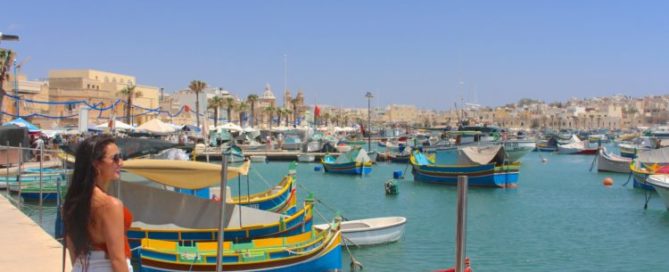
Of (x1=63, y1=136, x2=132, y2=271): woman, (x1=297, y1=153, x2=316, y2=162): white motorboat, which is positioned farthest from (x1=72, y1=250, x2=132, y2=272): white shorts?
(x1=297, y1=153, x2=316, y2=162): white motorboat

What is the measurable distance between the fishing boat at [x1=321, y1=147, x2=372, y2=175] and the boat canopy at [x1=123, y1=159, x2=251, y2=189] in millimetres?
35369

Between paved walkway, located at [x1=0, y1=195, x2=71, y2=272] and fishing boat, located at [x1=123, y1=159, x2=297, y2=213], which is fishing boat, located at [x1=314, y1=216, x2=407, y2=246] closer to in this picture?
fishing boat, located at [x1=123, y1=159, x2=297, y2=213]

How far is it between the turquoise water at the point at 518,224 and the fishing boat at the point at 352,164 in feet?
6.21

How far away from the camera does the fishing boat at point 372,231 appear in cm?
1839

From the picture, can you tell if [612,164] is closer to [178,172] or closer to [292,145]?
[292,145]

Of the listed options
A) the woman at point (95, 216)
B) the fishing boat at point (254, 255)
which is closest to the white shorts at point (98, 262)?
the woman at point (95, 216)

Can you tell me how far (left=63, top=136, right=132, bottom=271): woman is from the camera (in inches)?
164

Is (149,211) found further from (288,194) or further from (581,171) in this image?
(581,171)

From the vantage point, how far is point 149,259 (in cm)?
1287

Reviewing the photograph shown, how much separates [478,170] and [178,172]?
28035 millimetres

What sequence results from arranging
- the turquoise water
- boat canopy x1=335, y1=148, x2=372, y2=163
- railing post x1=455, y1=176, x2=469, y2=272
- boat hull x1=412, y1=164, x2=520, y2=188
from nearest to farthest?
railing post x1=455, y1=176, x2=469, y2=272 < the turquoise water < boat hull x1=412, y1=164, x2=520, y2=188 < boat canopy x1=335, y1=148, x2=372, y2=163

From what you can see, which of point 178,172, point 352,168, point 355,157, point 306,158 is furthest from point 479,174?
point 178,172

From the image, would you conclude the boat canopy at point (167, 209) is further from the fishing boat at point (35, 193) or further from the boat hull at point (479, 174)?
the boat hull at point (479, 174)

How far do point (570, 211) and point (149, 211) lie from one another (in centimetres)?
2128
